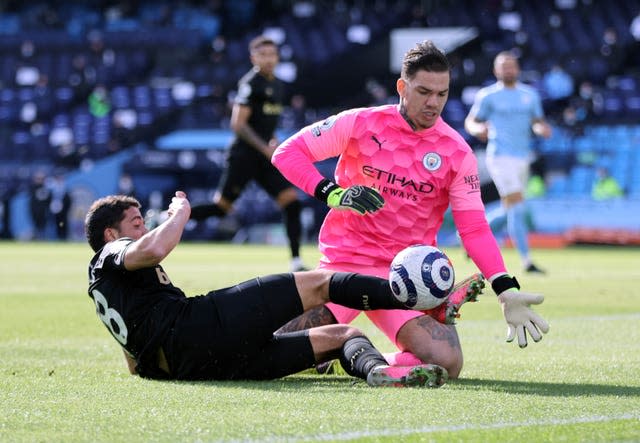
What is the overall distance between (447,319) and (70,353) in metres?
→ 2.60

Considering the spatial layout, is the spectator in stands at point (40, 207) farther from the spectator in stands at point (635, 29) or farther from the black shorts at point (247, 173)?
the black shorts at point (247, 173)

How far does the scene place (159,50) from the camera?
37531 mm

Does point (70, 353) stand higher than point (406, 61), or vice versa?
point (406, 61)

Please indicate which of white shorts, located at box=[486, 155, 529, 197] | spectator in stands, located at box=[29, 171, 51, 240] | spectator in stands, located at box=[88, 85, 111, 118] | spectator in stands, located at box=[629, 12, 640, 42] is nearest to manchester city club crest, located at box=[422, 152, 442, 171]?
white shorts, located at box=[486, 155, 529, 197]

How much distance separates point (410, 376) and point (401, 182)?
1.37 m

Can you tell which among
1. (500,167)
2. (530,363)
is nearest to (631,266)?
(500,167)

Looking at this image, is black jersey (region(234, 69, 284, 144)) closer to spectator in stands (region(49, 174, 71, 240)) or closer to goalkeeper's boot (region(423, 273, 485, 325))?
goalkeeper's boot (region(423, 273, 485, 325))

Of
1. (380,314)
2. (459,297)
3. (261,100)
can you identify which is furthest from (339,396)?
(261,100)

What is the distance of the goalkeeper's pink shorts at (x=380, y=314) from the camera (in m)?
6.44

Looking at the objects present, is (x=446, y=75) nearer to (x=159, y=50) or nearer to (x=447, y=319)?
(x=447, y=319)

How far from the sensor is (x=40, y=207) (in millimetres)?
32000

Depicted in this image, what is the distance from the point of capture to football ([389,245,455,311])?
5582 millimetres

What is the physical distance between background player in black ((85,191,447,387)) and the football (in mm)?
100

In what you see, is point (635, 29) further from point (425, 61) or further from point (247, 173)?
point (425, 61)
